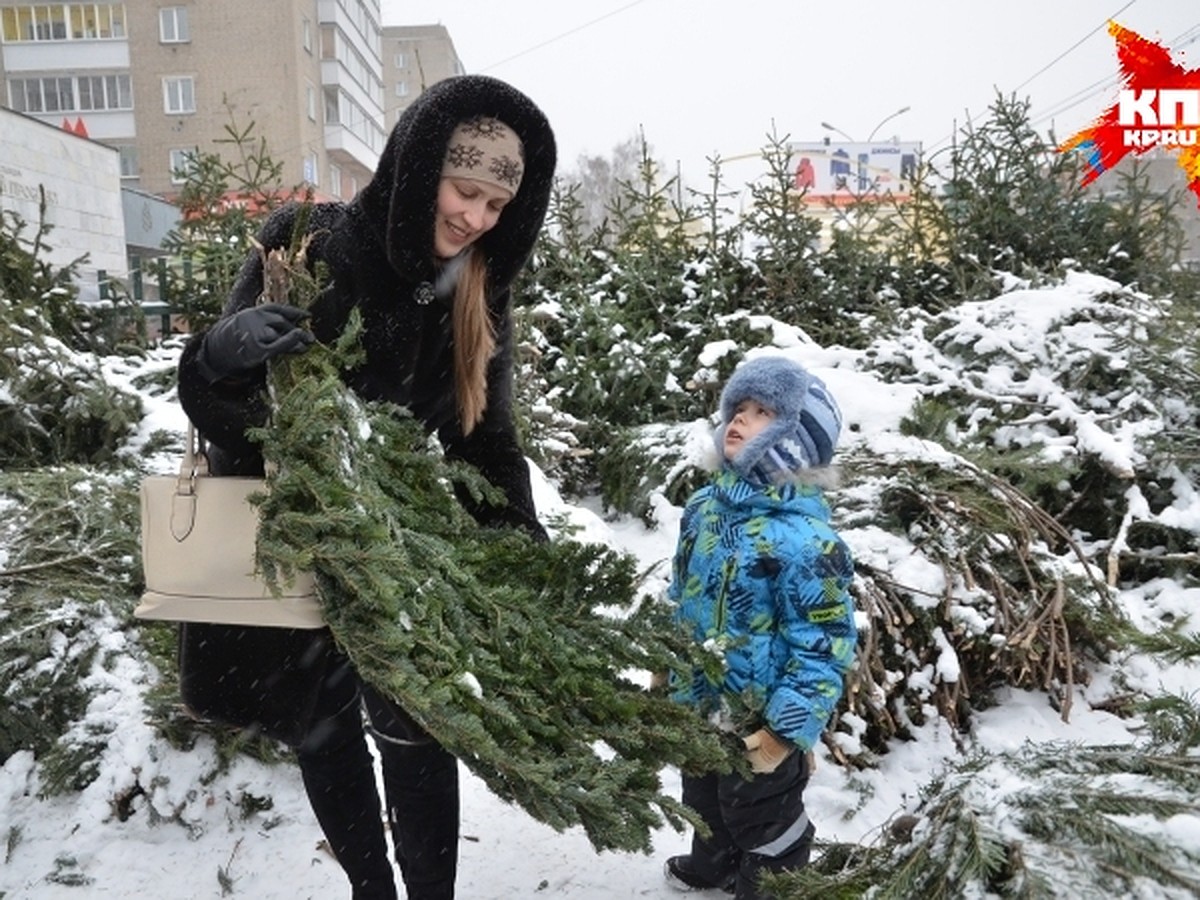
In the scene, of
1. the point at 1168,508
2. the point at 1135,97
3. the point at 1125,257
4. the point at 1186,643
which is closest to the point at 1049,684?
the point at 1168,508

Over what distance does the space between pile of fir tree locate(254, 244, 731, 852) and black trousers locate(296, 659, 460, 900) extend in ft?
1.56

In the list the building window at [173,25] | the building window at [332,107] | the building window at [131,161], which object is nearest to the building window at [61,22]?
the building window at [173,25]

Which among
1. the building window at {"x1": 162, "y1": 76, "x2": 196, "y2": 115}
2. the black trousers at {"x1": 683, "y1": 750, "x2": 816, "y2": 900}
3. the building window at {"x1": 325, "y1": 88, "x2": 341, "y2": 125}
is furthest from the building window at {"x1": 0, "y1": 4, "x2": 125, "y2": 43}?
the black trousers at {"x1": 683, "y1": 750, "x2": 816, "y2": 900}

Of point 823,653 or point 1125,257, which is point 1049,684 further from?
point 1125,257

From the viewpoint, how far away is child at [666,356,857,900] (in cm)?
218

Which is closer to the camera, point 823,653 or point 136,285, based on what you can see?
point 823,653

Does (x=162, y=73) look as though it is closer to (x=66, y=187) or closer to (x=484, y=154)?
(x=66, y=187)

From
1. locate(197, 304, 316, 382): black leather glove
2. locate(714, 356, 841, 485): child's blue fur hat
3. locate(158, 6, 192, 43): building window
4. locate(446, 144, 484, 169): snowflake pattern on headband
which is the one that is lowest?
locate(714, 356, 841, 485): child's blue fur hat

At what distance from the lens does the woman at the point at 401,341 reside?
198cm

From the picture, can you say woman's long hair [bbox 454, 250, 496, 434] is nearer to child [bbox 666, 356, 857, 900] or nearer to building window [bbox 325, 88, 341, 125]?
child [bbox 666, 356, 857, 900]

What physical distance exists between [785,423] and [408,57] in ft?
215

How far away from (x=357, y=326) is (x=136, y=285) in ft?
22.8

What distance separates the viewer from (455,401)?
7.49 ft

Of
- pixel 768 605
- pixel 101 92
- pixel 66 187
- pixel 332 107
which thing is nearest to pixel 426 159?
pixel 768 605
